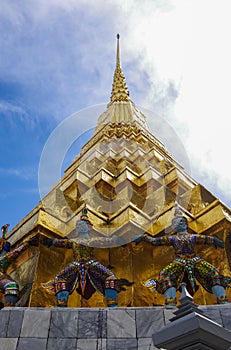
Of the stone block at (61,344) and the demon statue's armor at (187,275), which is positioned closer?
the stone block at (61,344)

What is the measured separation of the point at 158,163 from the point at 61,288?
9806 millimetres

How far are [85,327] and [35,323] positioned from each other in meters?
0.96

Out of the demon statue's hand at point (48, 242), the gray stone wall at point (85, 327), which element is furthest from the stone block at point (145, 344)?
the demon statue's hand at point (48, 242)

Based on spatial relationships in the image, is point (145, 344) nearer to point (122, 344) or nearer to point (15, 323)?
point (122, 344)

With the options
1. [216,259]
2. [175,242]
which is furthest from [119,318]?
[216,259]

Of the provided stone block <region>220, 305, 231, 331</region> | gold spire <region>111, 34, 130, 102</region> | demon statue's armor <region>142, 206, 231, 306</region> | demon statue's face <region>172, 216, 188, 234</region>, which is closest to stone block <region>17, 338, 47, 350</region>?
demon statue's armor <region>142, 206, 231, 306</region>

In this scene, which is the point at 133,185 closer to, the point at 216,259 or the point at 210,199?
the point at 210,199

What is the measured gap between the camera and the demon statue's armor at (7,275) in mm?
9156

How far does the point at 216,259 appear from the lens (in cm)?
1080

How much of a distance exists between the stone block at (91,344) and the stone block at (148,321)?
690mm

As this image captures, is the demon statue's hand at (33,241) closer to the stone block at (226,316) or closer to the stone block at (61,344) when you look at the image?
the stone block at (61,344)

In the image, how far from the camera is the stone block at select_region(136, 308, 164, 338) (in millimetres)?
7405

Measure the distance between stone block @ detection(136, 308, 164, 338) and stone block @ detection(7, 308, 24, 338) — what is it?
88.5 inches

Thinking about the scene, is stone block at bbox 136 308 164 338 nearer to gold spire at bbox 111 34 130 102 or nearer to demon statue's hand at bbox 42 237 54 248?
demon statue's hand at bbox 42 237 54 248
